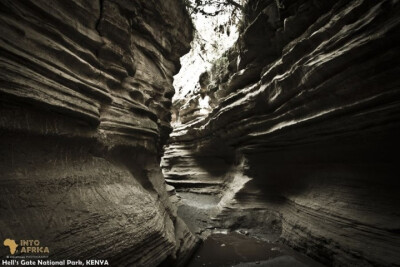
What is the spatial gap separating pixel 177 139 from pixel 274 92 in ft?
27.5

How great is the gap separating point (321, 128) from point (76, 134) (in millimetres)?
5044

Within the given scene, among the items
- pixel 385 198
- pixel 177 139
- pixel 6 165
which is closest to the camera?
pixel 6 165

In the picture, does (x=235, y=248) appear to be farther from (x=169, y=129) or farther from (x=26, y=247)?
(x=26, y=247)

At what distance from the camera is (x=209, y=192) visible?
1055 centimetres

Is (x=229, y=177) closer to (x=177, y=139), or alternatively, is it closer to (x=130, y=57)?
(x=177, y=139)

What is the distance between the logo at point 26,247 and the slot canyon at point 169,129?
22mm

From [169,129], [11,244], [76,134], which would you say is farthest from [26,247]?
[169,129]

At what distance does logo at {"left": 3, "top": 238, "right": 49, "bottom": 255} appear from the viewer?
6.22ft

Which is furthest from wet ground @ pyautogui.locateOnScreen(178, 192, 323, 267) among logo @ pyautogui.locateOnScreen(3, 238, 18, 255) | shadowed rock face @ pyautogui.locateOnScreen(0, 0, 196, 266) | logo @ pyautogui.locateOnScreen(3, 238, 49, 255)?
logo @ pyautogui.locateOnScreen(3, 238, 18, 255)

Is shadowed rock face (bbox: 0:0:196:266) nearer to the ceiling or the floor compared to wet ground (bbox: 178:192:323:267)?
nearer to the ceiling

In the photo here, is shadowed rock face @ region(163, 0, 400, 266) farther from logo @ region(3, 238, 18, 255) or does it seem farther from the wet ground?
logo @ region(3, 238, 18, 255)

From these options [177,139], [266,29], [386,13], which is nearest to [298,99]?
[386,13]

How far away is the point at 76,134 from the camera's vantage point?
10.3ft

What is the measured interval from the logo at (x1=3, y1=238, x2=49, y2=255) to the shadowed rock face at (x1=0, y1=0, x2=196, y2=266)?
0.06 metres
